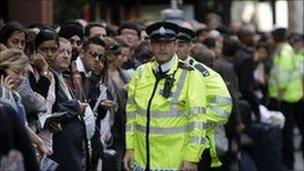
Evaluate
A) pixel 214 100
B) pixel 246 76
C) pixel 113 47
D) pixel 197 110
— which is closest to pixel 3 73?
pixel 197 110

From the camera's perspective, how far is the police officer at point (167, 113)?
9.02m

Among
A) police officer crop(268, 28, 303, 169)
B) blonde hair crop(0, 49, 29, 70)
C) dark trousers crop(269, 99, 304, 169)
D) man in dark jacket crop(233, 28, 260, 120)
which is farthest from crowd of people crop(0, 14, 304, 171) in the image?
police officer crop(268, 28, 303, 169)

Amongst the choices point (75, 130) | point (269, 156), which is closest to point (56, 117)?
point (75, 130)

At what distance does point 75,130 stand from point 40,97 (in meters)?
0.71

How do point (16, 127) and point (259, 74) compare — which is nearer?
point (16, 127)

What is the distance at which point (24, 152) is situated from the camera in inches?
278

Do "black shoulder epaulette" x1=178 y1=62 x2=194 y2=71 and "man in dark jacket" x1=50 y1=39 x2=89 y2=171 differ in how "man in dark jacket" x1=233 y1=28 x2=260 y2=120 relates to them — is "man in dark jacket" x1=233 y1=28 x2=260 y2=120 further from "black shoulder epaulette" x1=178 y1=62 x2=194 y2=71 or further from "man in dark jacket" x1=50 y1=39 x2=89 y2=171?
"black shoulder epaulette" x1=178 y1=62 x2=194 y2=71

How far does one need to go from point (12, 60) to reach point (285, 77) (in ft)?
37.5

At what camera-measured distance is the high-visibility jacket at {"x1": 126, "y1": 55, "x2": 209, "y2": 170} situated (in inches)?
355

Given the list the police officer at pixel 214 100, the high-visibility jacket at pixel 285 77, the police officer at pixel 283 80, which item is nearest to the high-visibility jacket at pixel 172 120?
the police officer at pixel 214 100

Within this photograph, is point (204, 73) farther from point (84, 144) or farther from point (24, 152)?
point (24, 152)

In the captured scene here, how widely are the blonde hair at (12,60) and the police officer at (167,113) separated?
4.55 feet

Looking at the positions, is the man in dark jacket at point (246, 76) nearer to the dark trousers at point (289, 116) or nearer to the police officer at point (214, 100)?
the dark trousers at point (289, 116)

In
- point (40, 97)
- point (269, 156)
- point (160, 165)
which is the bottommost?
point (269, 156)
